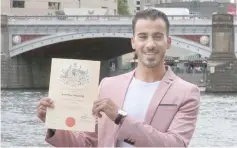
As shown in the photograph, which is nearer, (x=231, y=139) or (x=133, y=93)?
(x=133, y=93)

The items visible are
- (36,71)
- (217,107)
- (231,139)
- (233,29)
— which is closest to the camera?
(231,139)

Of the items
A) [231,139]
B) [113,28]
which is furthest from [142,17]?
[113,28]

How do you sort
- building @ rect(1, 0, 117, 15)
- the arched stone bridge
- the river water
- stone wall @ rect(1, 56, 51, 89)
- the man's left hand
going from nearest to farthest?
the man's left hand, the river water, the arched stone bridge, stone wall @ rect(1, 56, 51, 89), building @ rect(1, 0, 117, 15)

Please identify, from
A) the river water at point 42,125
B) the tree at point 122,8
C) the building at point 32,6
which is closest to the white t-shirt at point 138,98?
the river water at point 42,125

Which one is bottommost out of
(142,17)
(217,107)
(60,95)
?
(217,107)

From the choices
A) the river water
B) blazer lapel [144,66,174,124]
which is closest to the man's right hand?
blazer lapel [144,66,174,124]

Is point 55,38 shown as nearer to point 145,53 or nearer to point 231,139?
point 231,139

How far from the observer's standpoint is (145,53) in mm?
2129

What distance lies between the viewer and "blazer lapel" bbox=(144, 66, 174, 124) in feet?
6.88

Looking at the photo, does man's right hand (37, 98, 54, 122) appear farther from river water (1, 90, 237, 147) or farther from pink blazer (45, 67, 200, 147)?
river water (1, 90, 237, 147)

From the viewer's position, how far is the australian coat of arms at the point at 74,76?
7.06ft

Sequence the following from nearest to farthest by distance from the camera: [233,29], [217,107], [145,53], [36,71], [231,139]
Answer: [145,53], [231,139], [217,107], [233,29], [36,71]

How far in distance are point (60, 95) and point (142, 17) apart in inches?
12.7

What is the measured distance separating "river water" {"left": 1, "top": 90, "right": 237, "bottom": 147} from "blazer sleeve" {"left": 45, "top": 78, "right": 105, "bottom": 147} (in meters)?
9.44
